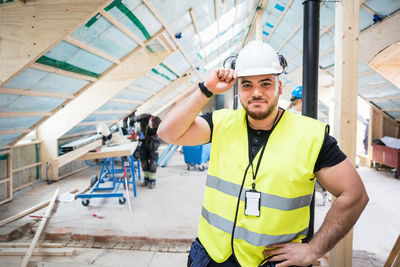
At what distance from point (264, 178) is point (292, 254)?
33 centimetres

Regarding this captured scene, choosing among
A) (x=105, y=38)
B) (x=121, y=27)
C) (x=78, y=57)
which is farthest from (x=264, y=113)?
(x=78, y=57)

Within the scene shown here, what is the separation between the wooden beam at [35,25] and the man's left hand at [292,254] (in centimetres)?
193

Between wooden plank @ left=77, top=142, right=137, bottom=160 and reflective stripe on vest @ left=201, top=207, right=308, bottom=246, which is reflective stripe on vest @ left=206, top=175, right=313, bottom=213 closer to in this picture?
reflective stripe on vest @ left=201, top=207, right=308, bottom=246

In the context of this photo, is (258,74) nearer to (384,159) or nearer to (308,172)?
(308,172)

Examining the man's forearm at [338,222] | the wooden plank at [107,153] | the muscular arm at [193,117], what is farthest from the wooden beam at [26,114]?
the man's forearm at [338,222]

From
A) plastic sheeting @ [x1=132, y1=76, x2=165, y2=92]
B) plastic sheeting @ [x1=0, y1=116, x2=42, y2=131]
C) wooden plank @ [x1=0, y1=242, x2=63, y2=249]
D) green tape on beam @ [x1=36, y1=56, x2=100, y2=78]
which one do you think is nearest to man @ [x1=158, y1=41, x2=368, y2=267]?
green tape on beam @ [x1=36, y1=56, x2=100, y2=78]

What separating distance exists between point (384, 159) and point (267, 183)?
5.42 meters

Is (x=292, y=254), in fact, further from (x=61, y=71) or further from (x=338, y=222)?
(x=61, y=71)

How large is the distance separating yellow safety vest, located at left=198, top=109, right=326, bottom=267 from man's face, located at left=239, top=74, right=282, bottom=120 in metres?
0.10

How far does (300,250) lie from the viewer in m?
0.95

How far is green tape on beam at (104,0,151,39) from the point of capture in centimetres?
211

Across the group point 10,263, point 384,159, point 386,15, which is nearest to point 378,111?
point 384,159

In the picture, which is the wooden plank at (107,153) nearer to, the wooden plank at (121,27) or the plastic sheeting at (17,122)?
the plastic sheeting at (17,122)

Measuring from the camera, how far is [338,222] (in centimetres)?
94
